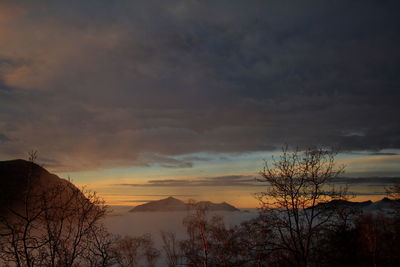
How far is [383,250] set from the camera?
120ft

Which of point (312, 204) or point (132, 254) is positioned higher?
point (312, 204)

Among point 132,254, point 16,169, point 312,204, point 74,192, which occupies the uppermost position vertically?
point 16,169

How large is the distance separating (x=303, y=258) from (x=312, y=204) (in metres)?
3.38

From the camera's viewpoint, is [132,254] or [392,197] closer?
[392,197]

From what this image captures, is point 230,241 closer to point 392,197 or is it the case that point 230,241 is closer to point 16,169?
point 392,197

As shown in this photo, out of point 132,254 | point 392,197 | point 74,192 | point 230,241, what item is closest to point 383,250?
point 392,197

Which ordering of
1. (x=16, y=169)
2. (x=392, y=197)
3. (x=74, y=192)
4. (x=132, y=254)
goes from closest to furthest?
(x=74, y=192) → (x=392, y=197) → (x=132, y=254) → (x=16, y=169)

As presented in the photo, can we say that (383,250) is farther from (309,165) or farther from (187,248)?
(187,248)

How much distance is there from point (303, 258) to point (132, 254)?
5645cm

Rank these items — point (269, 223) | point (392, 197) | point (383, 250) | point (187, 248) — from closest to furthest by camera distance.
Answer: point (269, 223) < point (392, 197) < point (383, 250) < point (187, 248)

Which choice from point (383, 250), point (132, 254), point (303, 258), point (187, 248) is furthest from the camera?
point (132, 254)

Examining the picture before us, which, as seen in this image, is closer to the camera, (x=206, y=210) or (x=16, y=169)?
(x=206, y=210)

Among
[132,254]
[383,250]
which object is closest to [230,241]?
[383,250]

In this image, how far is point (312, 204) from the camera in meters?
16.9
